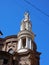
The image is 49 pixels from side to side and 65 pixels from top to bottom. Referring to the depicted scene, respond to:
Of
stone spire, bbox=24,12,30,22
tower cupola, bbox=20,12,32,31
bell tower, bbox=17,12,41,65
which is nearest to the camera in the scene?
bell tower, bbox=17,12,41,65

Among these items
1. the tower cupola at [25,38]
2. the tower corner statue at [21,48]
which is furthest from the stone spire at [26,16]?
the tower cupola at [25,38]

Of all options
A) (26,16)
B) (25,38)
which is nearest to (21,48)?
(25,38)

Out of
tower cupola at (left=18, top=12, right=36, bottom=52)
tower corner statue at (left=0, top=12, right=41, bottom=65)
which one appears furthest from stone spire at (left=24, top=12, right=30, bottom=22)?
tower cupola at (left=18, top=12, right=36, bottom=52)

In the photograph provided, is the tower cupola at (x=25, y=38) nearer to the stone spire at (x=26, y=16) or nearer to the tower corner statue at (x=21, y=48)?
the tower corner statue at (x=21, y=48)

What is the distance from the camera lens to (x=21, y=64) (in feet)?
174

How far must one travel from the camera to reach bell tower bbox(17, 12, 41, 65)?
175ft

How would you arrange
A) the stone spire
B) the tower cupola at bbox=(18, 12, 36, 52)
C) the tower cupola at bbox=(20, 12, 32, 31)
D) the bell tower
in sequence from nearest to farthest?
the bell tower < the tower cupola at bbox=(18, 12, 36, 52) < the tower cupola at bbox=(20, 12, 32, 31) < the stone spire

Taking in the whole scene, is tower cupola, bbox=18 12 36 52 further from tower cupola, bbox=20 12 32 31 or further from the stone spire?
the stone spire

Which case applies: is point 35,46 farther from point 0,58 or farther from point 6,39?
point 0,58

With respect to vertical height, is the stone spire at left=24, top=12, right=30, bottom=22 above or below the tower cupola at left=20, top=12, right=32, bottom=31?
above

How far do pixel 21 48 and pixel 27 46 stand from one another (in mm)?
1328

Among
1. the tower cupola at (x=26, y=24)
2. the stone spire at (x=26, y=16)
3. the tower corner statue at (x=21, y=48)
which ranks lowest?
the tower corner statue at (x=21, y=48)

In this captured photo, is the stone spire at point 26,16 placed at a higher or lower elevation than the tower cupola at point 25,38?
higher

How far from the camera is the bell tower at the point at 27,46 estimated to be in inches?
2105
